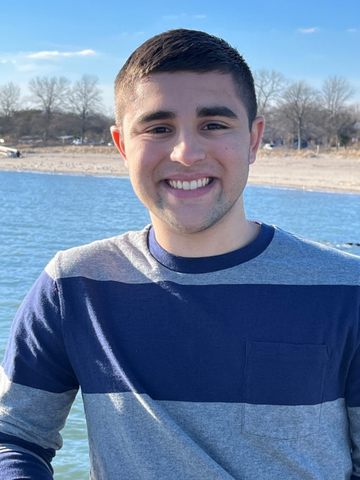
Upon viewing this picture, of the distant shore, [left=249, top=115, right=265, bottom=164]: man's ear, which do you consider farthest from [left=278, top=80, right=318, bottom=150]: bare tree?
[left=249, top=115, right=265, bottom=164]: man's ear

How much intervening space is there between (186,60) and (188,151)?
24 centimetres

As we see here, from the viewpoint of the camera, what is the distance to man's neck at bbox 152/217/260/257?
184 centimetres

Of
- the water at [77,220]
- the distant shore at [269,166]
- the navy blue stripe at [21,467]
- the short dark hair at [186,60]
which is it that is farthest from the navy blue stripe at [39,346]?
the distant shore at [269,166]

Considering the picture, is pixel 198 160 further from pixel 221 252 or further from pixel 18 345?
pixel 18 345

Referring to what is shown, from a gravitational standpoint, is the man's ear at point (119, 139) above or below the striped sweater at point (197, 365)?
above

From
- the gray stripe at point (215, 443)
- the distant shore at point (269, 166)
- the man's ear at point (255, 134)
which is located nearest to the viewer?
the gray stripe at point (215, 443)

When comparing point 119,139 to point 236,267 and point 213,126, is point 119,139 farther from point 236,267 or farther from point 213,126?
point 236,267

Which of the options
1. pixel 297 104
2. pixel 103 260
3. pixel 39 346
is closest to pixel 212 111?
pixel 103 260

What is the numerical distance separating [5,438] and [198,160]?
91 centimetres

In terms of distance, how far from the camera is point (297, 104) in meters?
55.2

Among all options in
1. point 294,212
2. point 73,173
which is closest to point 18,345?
point 294,212

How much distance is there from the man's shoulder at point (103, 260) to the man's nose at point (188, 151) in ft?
0.95

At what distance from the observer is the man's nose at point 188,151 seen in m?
1.77

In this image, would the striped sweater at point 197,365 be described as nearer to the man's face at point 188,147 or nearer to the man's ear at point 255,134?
the man's face at point 188,147
